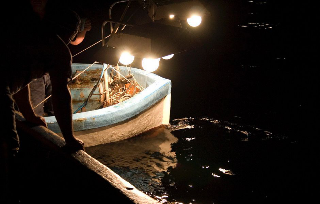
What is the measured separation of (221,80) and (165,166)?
28.5 feet

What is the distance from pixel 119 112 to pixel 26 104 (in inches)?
98.8

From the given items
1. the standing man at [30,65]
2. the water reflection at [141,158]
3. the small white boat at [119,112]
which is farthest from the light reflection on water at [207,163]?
the standing man at [30,65]

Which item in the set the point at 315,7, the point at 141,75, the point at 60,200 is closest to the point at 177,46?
the point at 60,200

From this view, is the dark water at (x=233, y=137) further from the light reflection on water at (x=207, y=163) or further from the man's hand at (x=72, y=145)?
the man's hand at (x=72, y=145)

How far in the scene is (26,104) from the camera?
312 cm

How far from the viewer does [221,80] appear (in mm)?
13008

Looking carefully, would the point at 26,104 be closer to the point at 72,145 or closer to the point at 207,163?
the point at 72,145

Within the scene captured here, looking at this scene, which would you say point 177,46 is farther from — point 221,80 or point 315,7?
point 315,7

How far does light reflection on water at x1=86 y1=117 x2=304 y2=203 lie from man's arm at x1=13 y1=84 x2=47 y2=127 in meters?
2.29

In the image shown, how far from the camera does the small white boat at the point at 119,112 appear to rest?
5.20 metres

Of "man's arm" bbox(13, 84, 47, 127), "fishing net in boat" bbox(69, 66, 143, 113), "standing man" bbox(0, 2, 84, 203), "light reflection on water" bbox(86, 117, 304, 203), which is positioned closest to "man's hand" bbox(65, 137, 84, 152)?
"standing man" bbox(0, 2, 84, 203)

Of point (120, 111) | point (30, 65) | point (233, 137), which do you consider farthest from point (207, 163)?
point (30, 65)

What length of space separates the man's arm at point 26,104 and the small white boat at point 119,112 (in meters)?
1.55

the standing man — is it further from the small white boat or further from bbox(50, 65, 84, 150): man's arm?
the small white boat
